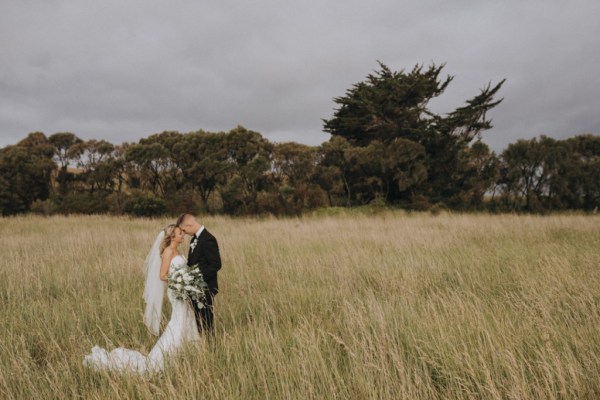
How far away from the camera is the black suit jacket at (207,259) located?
375 centimetres

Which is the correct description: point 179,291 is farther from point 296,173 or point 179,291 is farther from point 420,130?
point 420,130

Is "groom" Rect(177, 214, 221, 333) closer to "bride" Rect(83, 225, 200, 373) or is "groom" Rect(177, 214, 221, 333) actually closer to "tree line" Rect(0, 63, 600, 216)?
"bride" Rect(83, 225, 200, 373)

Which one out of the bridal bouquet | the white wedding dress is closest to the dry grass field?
the white wedding dress

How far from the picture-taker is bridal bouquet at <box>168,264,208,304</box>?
3451 mm

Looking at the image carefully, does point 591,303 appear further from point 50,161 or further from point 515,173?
point 50,161

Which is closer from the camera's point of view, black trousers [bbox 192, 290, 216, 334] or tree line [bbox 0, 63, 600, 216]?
black trousers [bbox 192, 290, 216, 334]

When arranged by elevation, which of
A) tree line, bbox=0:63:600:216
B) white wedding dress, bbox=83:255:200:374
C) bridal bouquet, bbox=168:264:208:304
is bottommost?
white wedding dress, bbox=83:255:200:374

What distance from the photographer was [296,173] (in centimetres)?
1962

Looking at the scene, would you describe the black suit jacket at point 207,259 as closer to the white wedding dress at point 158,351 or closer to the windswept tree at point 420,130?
the white wedding dress at point 158,351

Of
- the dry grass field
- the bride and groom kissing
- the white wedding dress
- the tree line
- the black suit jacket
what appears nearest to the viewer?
the dry grass field

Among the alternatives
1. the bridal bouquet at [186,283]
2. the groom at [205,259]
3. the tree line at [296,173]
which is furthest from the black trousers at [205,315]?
the tree line at [296,173]

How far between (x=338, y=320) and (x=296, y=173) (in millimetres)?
16290

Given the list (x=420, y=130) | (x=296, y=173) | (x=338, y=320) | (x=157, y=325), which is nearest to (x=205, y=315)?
(x=157, y=325)

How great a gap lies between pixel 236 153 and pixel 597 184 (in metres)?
21.9
